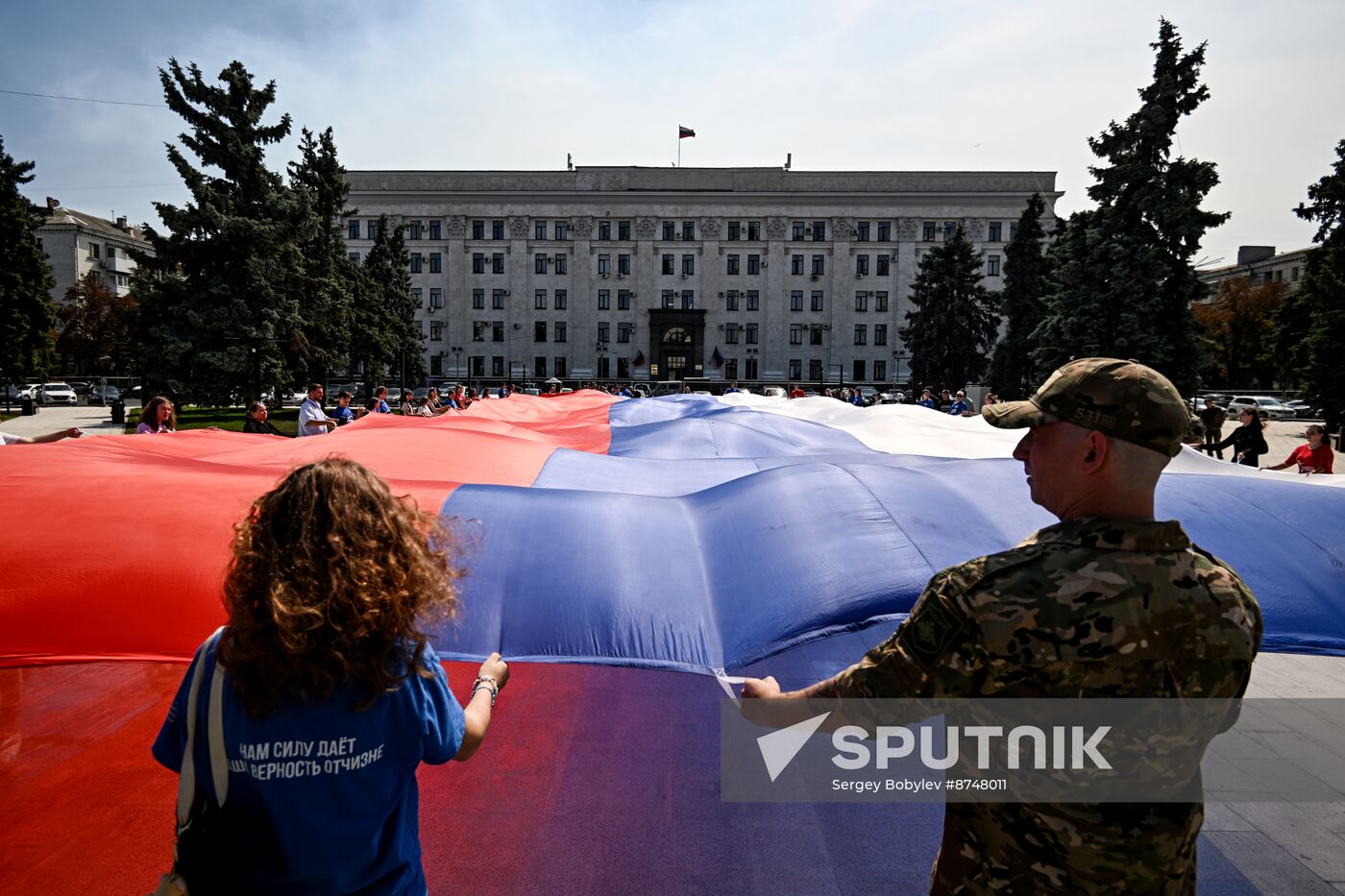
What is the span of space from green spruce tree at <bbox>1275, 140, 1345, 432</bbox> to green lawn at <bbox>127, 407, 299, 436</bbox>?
3249 cm

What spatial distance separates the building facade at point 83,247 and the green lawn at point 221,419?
1585 inches

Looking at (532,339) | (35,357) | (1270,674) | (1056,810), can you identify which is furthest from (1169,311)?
(532,339)

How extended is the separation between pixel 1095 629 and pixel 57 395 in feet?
176

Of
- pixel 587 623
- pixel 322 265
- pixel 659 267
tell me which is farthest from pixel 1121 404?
pixel 659 267

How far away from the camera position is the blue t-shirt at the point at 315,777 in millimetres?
1694

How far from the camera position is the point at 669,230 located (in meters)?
69.7

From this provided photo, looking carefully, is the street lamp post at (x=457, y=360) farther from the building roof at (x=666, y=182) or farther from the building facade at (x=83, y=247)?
the building facade at (x=83, y=247)

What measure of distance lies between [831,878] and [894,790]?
46.1 inches

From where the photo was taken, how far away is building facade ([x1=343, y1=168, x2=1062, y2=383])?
68.6 meters

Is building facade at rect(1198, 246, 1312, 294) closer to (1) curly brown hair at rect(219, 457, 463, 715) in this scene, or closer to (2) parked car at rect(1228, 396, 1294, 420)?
(2) parked car at rect(1228, 396, 1294, 420)

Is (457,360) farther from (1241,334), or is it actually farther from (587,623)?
(587,623)

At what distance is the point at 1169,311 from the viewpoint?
87.0 feet

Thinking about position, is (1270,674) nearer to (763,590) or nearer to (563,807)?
(763,590)

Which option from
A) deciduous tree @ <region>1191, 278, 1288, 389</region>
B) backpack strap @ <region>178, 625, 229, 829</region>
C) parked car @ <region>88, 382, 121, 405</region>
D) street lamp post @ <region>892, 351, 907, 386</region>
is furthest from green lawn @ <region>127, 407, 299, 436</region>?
deciduous tree @ <region>1191, 278, 1288, 389</region>
